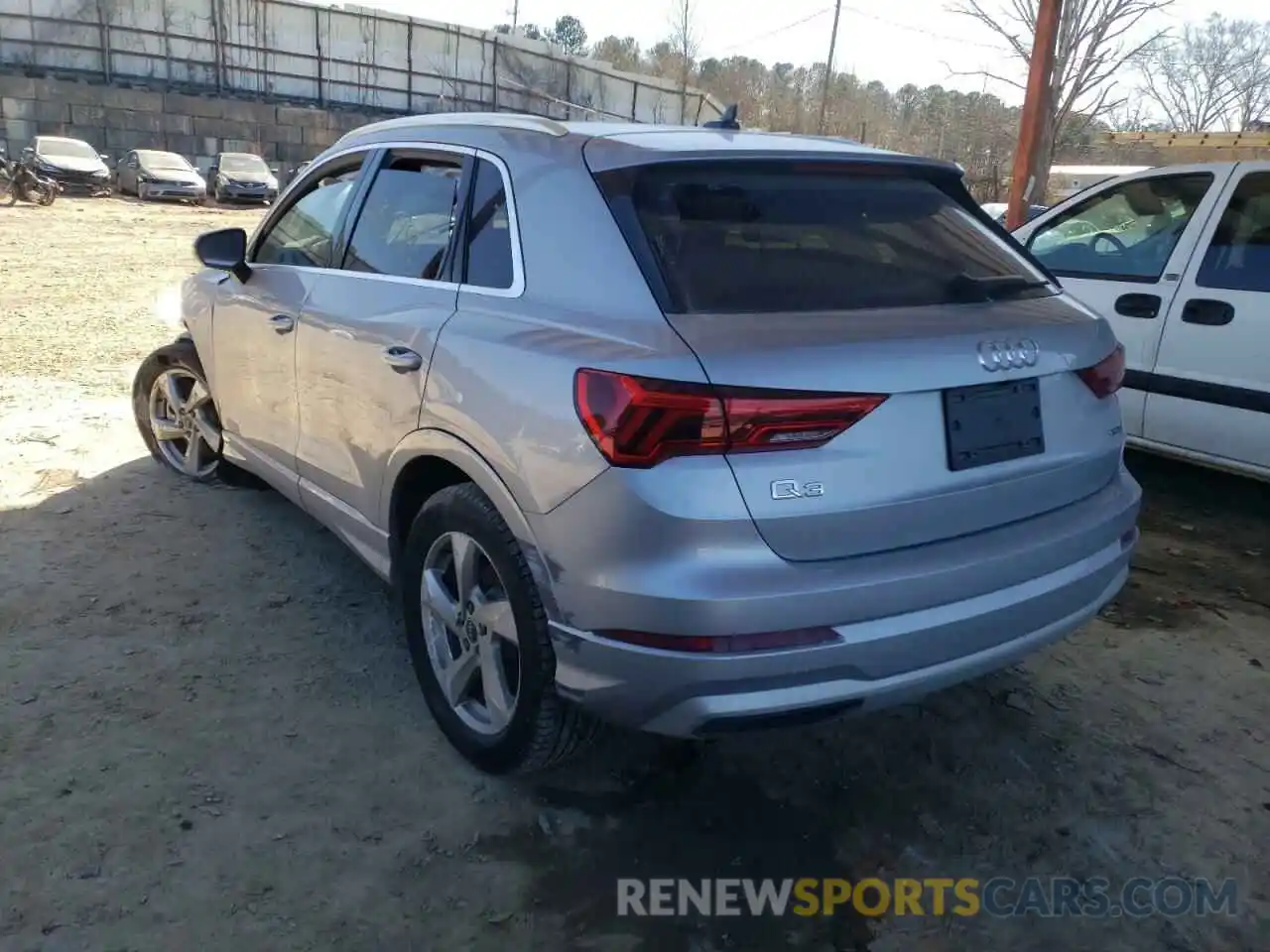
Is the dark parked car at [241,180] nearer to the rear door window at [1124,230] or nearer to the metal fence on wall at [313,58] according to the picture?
the metal fence on wall at [313,58]

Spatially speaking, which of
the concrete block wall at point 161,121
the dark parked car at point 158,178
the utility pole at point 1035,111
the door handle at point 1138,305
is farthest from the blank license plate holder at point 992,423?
the concrete block wall at point 161,121

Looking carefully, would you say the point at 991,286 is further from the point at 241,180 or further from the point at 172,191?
the point at 241,180

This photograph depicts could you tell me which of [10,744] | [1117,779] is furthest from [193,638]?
[1117,779]

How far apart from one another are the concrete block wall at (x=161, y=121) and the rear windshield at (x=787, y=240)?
38059 mm

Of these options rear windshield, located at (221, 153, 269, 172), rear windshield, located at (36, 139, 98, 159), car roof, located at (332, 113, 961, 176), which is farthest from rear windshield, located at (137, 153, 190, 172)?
car roof, located at (332, 113, 961, 176)

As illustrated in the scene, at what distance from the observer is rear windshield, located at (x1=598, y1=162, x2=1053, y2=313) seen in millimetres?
2357

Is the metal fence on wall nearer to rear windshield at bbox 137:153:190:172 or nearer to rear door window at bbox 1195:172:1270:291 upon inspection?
rear windshield at bbox 137:153:190:172

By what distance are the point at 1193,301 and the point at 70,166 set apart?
28.7 m

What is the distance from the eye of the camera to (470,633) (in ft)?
9.07

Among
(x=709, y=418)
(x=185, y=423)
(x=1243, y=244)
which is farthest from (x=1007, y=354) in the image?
(x=185, y=423)

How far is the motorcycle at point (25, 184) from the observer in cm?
2353

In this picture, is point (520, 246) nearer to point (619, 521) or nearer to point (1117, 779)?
point (619, 521)

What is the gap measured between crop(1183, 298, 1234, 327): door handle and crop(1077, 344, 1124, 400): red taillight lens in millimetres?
2323

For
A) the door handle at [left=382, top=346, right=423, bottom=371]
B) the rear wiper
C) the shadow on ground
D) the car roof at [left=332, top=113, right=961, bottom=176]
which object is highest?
the car roof at [left=332, top=113, right=961, bottom=176]
